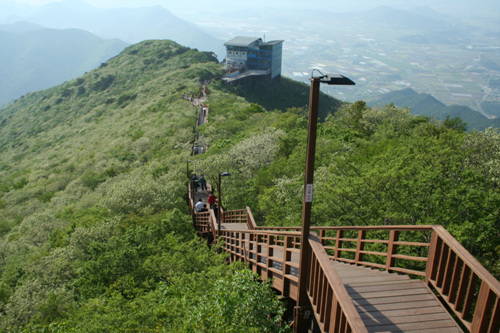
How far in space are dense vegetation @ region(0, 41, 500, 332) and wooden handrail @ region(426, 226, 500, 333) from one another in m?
3.10

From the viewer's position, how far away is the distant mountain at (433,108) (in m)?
94.8

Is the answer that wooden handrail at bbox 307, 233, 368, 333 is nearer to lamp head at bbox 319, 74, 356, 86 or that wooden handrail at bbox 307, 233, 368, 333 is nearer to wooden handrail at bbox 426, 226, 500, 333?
wooden handrail at bbox 426, 226, 500, 333

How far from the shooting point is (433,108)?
398 ft

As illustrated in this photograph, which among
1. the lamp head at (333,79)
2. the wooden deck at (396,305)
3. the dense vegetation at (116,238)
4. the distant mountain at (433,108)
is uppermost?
the lamp head at (333,79)

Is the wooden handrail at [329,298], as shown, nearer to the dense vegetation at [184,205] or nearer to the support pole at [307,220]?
the support pole at [307,220]

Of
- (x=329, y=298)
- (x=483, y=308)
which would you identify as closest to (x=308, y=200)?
(x=329, y=298)

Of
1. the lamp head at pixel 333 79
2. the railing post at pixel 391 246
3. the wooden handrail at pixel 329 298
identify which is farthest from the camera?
the railing post at pixel 391 246

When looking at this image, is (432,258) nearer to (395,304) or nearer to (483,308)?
(395,304)

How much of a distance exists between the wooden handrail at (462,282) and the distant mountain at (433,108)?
86299mm

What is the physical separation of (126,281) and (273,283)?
21.3ft

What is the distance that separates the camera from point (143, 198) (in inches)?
906

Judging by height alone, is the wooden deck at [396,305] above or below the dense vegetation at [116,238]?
above

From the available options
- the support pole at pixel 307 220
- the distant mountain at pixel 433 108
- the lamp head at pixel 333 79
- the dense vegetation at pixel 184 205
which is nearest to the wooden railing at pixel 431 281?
the support pole at pixel 307 220

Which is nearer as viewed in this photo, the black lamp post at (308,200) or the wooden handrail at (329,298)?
the wooden handrail at (329,298)
